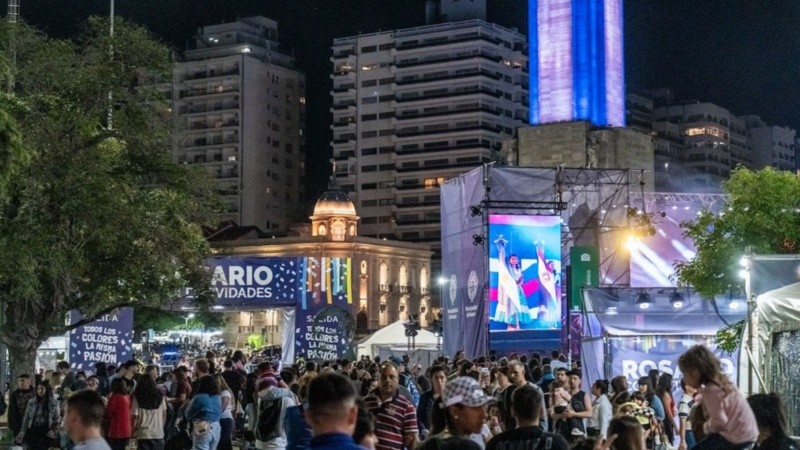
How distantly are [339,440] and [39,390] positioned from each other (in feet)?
40.9

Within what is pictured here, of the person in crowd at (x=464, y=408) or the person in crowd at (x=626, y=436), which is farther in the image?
the person in crowd at (x=626, y=436)

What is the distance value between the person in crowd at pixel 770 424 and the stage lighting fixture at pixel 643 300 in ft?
56.5

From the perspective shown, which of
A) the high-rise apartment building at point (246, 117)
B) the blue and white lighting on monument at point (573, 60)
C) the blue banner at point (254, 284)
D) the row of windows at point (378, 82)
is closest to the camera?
the blue banner at point (254, 284)

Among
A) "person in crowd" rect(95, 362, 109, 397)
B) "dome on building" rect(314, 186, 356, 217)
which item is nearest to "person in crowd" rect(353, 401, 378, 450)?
"person in crowd" rect(95, 362, 109, 397)

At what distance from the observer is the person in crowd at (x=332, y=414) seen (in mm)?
4855

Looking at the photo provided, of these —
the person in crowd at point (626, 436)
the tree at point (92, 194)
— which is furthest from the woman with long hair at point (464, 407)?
the tree at point (92, 194)

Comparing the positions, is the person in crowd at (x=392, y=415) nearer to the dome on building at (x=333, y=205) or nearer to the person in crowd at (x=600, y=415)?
the person in crowd at (x=600, y=415)

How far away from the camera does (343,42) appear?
127812 mm

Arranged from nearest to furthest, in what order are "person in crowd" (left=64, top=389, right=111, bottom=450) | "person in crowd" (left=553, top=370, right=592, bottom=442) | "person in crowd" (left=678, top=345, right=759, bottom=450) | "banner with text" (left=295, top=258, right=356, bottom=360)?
1. "person in crowd" (left=64, top=389, right=111, bottom=450)
2. "person in crowd" (left=678, top=345, right=759, bottom=450)
3. "person in crowd" (left=553, top=370, right=592, bottom=442)
4. "banner with text" (left=295, top=258, right=356, bottom=360)

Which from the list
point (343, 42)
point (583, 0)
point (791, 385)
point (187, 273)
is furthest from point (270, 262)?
point (343, 42)

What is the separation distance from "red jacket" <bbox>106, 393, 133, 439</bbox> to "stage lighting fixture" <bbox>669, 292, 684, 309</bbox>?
13.4 meters

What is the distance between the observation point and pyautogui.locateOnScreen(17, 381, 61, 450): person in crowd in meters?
16.2

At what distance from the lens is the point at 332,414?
4957mm

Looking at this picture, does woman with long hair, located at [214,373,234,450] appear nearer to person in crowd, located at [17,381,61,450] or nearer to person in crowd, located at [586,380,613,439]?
person in crowd, located at [17,381,61,450]
